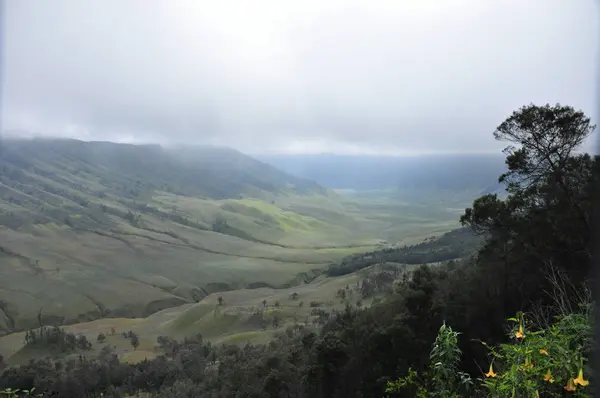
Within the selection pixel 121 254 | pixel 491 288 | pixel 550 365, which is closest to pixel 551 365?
pixel 550 365

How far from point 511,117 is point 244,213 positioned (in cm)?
18070

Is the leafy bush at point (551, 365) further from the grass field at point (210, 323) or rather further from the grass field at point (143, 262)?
the grass field at point (143, 262)

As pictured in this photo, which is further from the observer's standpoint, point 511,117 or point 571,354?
point 511,117

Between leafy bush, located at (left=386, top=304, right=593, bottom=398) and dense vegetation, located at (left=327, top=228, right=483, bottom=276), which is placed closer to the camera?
leafy bush, located at (left=386, top=304, right=593, bottom=398)

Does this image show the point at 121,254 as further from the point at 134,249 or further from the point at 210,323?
the point at 210,323

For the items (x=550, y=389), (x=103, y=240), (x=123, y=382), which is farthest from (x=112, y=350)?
(x=103, y=240)

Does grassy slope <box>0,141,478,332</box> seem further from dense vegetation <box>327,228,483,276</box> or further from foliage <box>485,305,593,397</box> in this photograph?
foliage <box>485,305,593,397</box>

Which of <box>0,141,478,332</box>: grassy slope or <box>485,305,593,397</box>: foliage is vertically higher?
<box>485,305,593,397</box>: foliage

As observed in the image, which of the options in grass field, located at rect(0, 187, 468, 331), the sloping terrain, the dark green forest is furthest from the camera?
the sloping terrain

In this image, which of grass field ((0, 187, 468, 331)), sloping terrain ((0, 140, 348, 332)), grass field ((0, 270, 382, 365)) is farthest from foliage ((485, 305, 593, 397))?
grass field ((0, 187, 468, 331))

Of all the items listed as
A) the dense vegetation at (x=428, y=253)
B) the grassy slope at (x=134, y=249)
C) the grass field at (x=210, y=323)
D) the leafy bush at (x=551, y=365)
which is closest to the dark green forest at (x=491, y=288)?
the leafy bush at (x=551, y=365)

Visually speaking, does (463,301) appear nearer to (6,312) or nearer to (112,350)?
(112,350)

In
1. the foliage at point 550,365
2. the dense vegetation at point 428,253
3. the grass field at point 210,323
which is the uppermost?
the foliage at point 550,365

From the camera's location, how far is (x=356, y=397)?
1802cm
